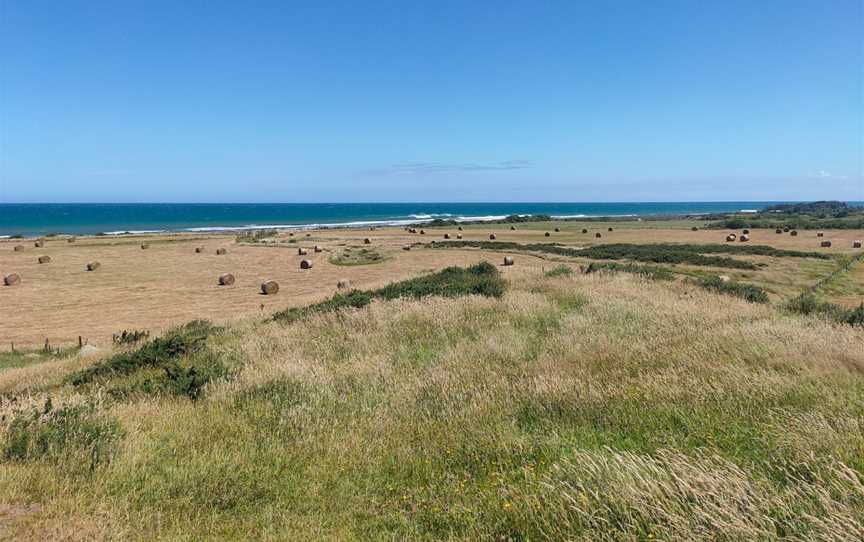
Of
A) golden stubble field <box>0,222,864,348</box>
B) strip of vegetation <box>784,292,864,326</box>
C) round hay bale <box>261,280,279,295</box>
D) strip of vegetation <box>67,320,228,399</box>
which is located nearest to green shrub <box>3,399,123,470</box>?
strip of vegetation <box>67,320,228,399</box>

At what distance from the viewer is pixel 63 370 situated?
12.5 m

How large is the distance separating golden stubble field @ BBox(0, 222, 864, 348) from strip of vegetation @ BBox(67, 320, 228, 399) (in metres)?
9.13

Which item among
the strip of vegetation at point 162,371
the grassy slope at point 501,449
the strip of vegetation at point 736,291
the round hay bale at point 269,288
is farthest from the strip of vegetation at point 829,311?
the round hay bale at point 269,288

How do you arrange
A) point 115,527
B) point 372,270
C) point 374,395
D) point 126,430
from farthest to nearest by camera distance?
point 372,270
point 374,395
point 126,430
point 115,527

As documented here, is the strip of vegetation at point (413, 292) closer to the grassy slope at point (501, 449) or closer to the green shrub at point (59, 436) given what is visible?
the grassy slope at point (501, 449)

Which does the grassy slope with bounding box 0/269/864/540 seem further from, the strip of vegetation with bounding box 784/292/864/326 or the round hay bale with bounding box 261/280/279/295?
the round hay bale with bounding box 261/280/279/295

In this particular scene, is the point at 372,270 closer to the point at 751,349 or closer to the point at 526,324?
the point at 526,324

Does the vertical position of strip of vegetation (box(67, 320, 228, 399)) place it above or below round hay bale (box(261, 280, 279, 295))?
above

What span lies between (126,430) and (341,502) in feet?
11.0

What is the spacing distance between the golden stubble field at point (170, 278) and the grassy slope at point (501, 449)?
562 inches

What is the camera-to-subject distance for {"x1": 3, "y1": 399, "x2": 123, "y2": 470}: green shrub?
207 inches

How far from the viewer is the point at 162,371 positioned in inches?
404

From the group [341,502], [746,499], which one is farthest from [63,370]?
[746,499]

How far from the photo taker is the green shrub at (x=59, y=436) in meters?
5.25
